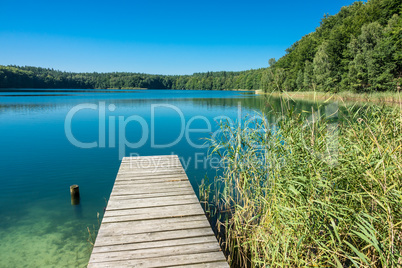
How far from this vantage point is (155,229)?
3121mm

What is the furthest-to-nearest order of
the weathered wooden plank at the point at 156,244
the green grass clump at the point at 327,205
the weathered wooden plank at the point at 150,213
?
1. the weathered wooden plank at the point at 150,213
2. the weathered wooden plank at the point at 156,244
3. the green grass clump at the point at 327,205

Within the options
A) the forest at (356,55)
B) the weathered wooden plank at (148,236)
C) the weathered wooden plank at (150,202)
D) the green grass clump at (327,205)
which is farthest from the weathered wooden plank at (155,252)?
the forest at (356,55)

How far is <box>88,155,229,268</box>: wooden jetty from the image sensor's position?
8.38ft

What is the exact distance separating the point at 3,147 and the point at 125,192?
30.0 ft

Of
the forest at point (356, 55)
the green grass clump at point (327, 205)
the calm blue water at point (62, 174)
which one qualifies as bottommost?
the calm blue water at point (62, 174)

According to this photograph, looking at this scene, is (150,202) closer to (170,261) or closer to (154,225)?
(154,225)

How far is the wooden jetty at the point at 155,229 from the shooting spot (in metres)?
2.55

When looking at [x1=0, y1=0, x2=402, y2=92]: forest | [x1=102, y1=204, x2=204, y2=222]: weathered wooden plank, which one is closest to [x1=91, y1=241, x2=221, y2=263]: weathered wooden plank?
[x1=102, y1=204, x2=204, y2=222]: weathered wooden plank

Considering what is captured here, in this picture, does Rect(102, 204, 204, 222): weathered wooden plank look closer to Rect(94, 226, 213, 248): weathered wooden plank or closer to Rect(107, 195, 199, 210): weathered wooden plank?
Rect(107, 195, 199, 210): weathered wooden plank

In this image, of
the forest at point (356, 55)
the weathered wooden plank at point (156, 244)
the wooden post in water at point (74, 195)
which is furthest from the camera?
the forest at point (356, 55)

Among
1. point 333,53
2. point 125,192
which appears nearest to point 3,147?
point 125,192

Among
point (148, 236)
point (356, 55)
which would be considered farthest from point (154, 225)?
point (356, 55)

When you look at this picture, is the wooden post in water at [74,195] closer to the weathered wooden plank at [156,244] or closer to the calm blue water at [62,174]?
the calm blue water at [62,174]

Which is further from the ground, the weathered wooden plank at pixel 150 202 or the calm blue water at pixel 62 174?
the weathered wooden plank at pixel 150 202
